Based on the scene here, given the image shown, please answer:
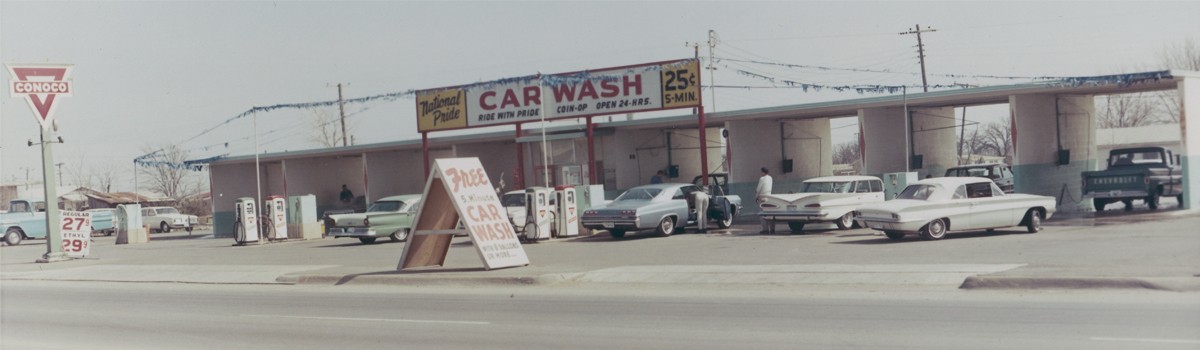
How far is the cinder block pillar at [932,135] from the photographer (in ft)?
110

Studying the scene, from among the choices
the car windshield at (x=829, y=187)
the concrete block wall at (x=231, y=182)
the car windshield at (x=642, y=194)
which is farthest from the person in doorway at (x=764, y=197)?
the concrete block wall at (x=231, y=182)

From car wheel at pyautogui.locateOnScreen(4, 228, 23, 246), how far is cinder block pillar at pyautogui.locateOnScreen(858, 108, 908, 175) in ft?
111

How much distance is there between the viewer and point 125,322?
13547 millimetres

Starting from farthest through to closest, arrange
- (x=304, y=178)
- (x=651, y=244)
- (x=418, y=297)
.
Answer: (x=304, y=178), (x=651, y=244), (x=418, y=297)

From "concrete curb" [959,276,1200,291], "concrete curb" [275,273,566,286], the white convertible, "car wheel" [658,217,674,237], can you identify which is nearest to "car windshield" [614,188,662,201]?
"car wheel" [658,217,674,237]

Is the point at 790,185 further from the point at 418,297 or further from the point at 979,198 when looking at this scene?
the point at 418,297

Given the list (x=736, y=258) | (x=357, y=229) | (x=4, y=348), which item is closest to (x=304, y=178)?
(x=357, y=229)

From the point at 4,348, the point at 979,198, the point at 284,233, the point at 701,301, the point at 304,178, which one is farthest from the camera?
the point at 304,178

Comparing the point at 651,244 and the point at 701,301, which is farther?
the point at 651,244

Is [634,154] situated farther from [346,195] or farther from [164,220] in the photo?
[164,220]

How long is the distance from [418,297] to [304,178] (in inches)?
1432

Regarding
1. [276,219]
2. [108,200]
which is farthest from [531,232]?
[108,200]

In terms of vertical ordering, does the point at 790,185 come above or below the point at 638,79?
below

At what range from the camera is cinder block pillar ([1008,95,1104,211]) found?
2811 centimetres
